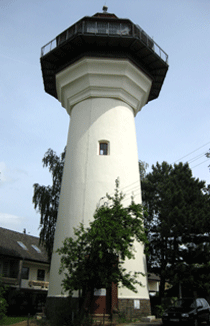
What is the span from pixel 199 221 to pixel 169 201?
1988 millimetres

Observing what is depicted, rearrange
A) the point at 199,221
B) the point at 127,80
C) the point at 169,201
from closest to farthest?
the point at 199,221 → the point at 169,201 → the point at 127,80

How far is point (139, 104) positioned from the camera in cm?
2092

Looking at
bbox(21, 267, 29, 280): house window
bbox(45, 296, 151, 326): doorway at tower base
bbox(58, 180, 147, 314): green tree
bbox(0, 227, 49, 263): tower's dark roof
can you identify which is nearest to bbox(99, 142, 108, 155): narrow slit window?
bbox(58, 180, 147, 314): green tree

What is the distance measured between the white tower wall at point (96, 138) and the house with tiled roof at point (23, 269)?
12.2 m

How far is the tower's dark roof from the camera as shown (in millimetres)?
27450

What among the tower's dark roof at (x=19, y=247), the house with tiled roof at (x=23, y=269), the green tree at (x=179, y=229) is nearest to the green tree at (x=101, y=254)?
the green tree at (x=179, y=229)

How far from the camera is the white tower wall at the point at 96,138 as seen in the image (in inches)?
633

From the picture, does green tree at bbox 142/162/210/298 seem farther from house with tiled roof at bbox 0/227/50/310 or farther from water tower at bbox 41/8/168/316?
house with tiled roof at bbox 0/227/50/310

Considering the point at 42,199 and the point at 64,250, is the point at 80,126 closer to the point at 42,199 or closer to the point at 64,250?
the point at 42,199

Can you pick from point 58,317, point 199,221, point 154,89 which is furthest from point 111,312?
point 154,89

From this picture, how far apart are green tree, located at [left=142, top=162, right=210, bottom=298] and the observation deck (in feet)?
24.2

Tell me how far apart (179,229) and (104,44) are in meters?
11.5

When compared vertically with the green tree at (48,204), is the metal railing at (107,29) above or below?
above

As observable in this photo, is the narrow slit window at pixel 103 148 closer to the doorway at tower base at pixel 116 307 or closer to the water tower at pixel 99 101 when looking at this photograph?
the water tower at pixel 99 101
